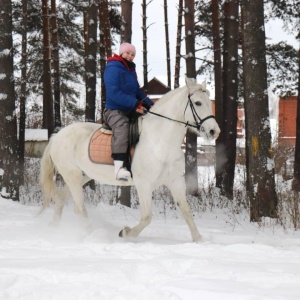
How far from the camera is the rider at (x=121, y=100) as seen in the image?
258 inches

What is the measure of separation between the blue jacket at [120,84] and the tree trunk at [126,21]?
359 centimetres

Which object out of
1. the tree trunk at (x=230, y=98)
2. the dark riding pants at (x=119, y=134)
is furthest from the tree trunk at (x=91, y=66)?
the dark riding pants at (x=119, y=134)

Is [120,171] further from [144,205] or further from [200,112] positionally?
[200,112]

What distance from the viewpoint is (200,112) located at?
243 inches

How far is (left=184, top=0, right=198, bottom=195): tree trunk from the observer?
41.6 feet

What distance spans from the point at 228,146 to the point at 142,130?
779 centimetres

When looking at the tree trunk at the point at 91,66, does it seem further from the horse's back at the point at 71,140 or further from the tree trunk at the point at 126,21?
the horse's back at the point at 71,140

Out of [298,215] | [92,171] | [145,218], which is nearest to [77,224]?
[92,171]

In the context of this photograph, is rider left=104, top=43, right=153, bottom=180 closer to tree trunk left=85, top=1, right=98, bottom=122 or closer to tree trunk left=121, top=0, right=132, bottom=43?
tree trunk left=121, top=0, right=132, bottom=43

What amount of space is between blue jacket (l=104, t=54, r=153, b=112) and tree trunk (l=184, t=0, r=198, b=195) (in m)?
5.64

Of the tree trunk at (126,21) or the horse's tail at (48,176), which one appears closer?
the horse's tail at (48,176)

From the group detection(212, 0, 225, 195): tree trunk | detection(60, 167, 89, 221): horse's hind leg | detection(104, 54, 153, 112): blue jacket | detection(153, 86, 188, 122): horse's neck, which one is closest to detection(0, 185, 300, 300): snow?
detection(60, 167, 89, 221): horse's hind leg

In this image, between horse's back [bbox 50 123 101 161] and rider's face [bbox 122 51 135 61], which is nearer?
rider's face [bbox 122 51 135 61]

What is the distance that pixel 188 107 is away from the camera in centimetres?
634
